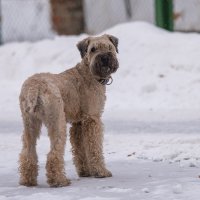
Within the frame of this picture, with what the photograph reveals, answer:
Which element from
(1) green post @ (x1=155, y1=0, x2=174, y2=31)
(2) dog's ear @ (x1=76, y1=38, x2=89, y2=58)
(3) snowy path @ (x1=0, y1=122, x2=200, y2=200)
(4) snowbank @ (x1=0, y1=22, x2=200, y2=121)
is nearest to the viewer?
(3) snowy path @ (x1=0, y1=122, x2=200, y2=200)

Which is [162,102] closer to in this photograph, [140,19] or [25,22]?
[140,19]

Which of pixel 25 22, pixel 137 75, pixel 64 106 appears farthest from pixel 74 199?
pixel 25 22

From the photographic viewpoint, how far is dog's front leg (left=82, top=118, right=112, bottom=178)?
826 cm

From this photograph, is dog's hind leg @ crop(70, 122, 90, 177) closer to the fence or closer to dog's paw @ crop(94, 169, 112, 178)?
dog's paw @ crop(94, 169, 112, 178)

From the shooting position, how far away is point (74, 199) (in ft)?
23.3

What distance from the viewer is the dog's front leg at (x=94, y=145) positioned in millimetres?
8258

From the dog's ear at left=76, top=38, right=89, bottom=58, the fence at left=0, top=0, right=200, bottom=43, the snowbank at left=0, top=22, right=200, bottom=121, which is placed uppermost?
the dog's ear at left=76, top=38, right=89, bottom=58

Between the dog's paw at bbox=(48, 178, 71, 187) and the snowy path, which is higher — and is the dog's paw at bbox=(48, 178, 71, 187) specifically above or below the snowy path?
above

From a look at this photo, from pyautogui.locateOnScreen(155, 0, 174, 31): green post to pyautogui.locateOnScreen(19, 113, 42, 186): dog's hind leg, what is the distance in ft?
28.6

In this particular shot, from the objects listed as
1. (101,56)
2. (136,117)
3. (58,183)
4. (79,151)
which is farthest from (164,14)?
(58,183)

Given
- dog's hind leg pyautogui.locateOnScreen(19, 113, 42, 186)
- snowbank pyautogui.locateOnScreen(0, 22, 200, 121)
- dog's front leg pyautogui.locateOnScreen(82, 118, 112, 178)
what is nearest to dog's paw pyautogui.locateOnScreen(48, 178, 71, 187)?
dog's hind leg pyautogui.locateOnScreen(19, 113, 42, 186)

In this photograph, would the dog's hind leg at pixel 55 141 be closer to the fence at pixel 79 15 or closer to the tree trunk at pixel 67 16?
the fence at pixel 79 15

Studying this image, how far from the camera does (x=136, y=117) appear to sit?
12773 millimetres

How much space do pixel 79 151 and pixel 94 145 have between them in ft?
1.20
